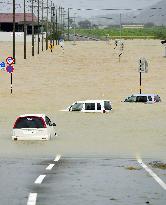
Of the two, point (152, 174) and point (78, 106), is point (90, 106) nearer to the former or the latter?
point (78, 106)

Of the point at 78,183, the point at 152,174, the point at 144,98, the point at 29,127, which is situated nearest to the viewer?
the point at 78,183

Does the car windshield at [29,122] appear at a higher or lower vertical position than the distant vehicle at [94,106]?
higher

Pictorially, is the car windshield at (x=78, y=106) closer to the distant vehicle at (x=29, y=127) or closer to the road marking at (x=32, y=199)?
the distant vehicle at (x=29, y=127)

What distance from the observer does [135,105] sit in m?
51.7

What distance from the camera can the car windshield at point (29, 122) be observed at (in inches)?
1176

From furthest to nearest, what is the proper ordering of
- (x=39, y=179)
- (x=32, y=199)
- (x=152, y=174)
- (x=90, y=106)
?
(x=90, y=106), (x=152, y=174), (x=39, y=179), (x=32, y=199)

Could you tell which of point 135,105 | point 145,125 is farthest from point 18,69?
point 145,125

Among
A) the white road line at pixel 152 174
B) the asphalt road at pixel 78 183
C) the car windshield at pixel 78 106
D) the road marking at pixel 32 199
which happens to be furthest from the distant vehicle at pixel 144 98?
the road marking at pixel 32 199

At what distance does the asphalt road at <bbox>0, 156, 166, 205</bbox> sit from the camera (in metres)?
14.1

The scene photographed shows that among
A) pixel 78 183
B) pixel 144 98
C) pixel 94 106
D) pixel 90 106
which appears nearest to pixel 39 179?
pixel 78 183

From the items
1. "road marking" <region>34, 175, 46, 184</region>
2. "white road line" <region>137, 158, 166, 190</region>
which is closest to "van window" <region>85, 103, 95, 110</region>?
"white road line" <region>137, 158, 166, 190</region>

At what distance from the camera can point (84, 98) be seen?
6034cm

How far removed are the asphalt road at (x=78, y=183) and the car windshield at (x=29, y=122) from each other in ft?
22.6

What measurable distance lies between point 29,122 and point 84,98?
30.4 m
